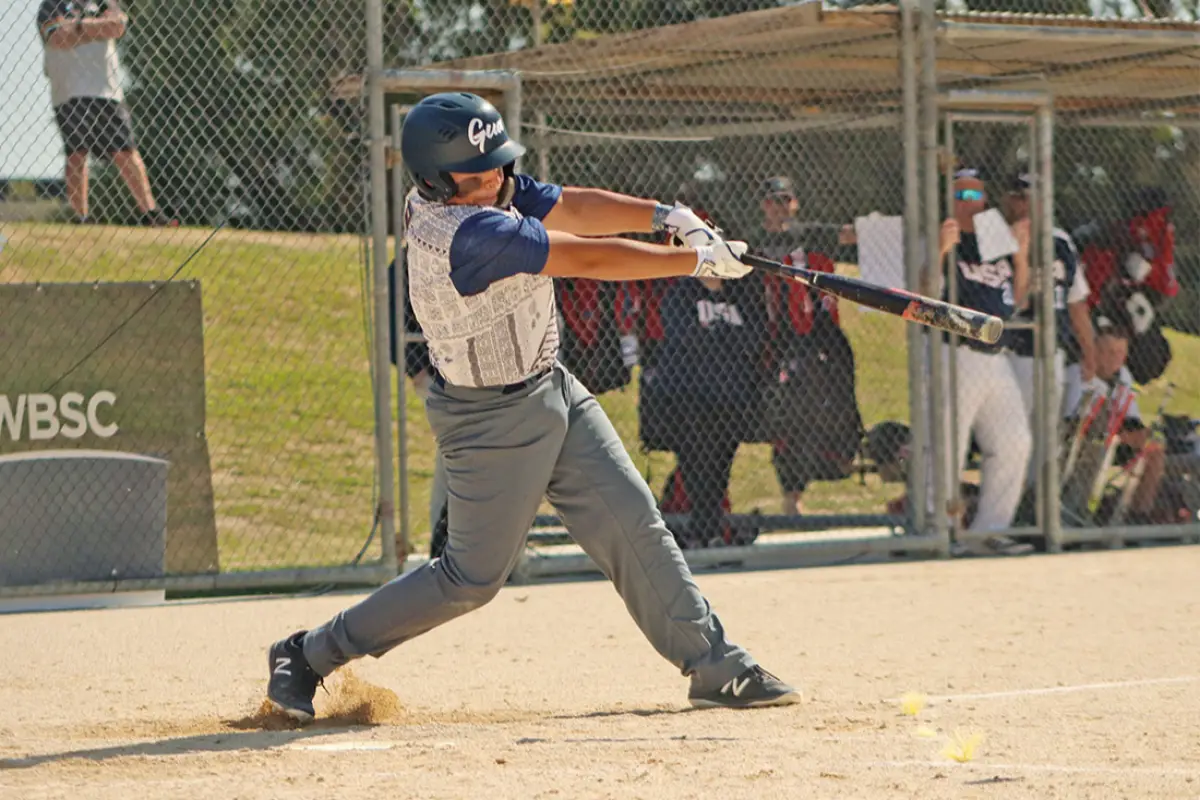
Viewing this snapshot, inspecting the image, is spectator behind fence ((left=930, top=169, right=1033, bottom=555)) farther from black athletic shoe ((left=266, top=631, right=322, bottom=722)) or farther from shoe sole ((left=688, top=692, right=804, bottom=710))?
black athletic shoe ((left=266, top=631, right=322, bottom=722))

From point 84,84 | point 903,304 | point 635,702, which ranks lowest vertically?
point 635,702

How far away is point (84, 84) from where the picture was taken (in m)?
8.89

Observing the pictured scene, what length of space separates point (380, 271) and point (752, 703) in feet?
13.0

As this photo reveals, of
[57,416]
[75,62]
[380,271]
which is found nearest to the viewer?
[57,416]

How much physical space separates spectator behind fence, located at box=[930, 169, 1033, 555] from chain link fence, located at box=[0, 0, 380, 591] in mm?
3436

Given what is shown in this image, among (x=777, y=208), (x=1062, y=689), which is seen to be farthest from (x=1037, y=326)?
(x=1062, y=689)

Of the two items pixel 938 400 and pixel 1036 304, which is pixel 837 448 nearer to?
pixel 938 400

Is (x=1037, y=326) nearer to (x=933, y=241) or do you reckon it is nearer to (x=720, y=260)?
(x=933, y=241)

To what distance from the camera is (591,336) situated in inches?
371

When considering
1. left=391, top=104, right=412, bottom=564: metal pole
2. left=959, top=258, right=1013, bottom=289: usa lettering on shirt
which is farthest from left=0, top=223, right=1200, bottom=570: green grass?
left=959, top=258, right=1013, bottom=289: usa lettering on shirt

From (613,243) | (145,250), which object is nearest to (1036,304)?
(613,243)

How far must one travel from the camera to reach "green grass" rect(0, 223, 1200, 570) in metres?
12.2

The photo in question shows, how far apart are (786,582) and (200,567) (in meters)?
2.99

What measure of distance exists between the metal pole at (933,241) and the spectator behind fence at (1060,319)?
2.15 feet
